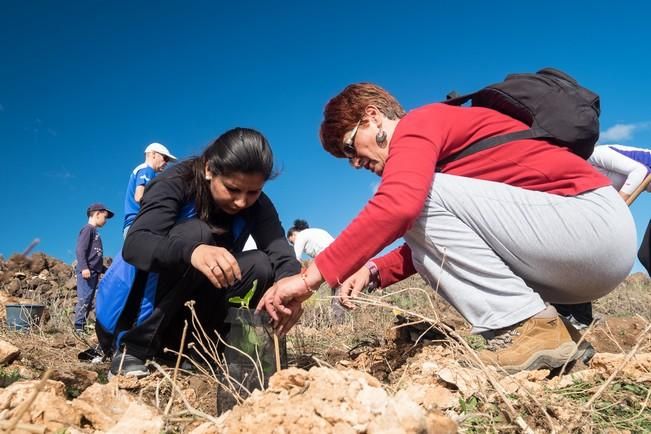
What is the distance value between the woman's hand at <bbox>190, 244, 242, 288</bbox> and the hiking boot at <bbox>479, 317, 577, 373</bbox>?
3.67 feet

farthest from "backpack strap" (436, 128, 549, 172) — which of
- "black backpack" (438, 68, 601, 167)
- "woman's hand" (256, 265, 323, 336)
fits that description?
"woman's hand" (256, 265, 323, 336)

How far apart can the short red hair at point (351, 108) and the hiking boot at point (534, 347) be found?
1.13 metres

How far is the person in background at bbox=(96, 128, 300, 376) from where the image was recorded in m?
2.64

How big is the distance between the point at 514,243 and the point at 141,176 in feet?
14.8

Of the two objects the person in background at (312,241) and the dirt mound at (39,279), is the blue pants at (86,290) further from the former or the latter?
the person in background at (312,241)

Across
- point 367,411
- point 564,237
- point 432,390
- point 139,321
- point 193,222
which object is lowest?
point 432,390

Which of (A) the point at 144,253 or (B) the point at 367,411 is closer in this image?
(B) the point at 367,411

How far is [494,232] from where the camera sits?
6.96 ft

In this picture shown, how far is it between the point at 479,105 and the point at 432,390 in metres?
1.36

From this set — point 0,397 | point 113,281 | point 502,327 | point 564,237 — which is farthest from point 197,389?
point 564,237

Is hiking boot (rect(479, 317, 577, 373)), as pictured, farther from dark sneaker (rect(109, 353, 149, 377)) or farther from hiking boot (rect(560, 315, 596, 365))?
dark sneaker (rect(109, 353, 149, 377))

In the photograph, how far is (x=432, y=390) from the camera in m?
1.61

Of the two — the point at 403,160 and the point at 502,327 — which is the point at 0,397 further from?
the point at 502,327

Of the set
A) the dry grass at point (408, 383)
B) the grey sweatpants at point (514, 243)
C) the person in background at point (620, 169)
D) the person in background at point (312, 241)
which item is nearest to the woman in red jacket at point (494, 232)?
the grey sweatpants at point (514, 243)
